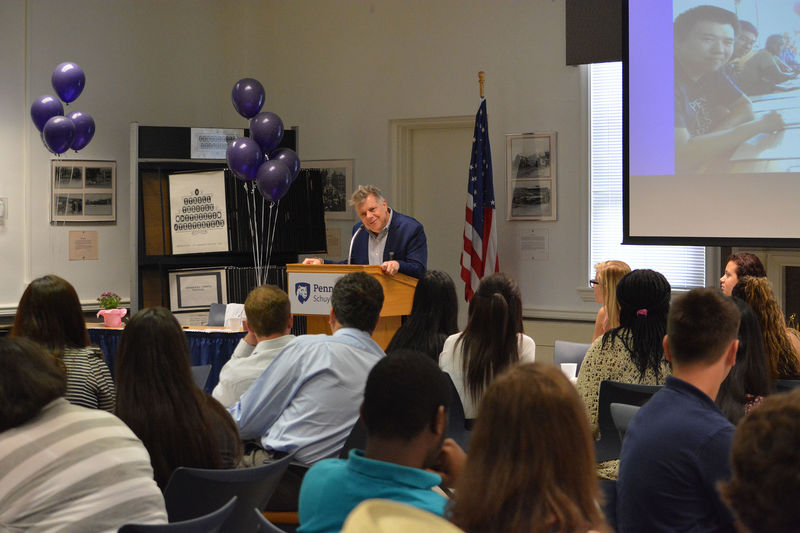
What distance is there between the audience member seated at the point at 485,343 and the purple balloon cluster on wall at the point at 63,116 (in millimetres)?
4555

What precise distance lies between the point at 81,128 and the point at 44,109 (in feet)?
1.05

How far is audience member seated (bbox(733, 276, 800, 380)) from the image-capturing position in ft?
11.9

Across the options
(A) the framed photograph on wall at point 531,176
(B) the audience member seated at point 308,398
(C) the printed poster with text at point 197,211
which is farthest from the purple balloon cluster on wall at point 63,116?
(B) the audience member seated at point 308,398

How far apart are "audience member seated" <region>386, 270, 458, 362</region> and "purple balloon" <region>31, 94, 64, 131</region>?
14.4 ft

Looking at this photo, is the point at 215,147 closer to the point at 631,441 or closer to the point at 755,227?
the point at 755,227

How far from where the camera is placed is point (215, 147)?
772 centimetres

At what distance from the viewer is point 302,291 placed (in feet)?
17.9

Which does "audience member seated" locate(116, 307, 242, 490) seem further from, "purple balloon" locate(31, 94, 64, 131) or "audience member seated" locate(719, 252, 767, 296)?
"purple balloon" locate(31, 94, 64, 131)

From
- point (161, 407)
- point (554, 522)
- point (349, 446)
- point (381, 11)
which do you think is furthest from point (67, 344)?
point (381, 11)

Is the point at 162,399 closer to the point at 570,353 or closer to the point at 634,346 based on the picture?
the point at 634,346

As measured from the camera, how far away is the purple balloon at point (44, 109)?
6.98 meters

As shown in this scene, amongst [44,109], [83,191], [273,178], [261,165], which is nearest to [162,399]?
A: [273,178]

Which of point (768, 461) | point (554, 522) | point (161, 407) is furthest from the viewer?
point (161, 407)

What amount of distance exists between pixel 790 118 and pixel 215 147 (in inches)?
186
